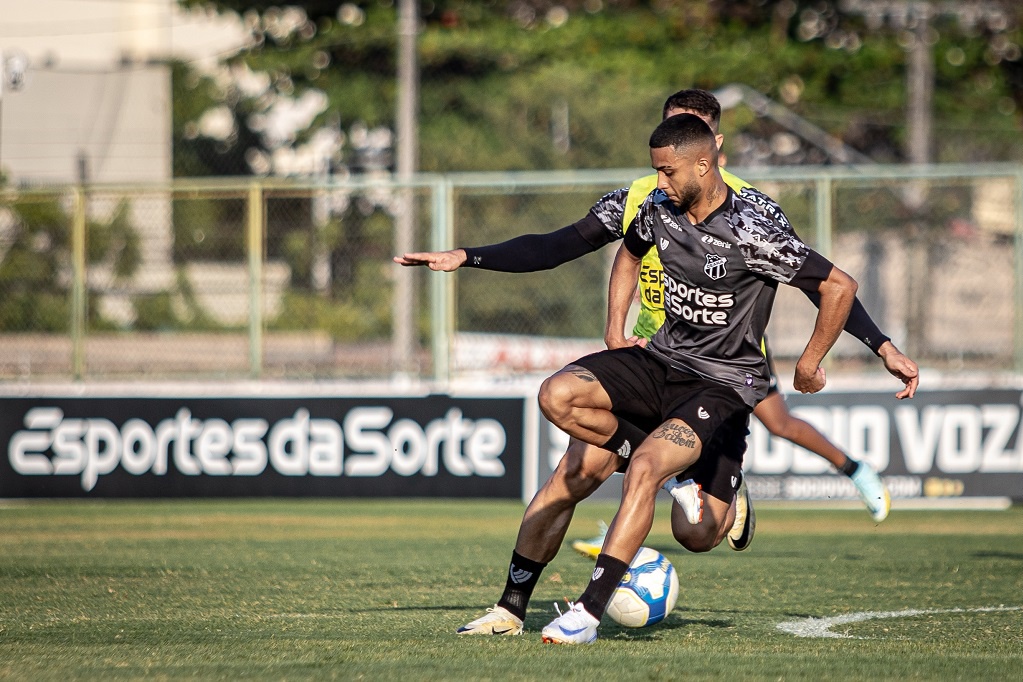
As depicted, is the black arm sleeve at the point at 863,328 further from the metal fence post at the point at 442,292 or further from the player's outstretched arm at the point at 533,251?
the metal fence post at the point at 442,292

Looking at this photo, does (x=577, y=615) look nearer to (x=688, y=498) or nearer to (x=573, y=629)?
(x=573, y=629)

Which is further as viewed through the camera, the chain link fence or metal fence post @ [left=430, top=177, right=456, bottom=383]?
the chain link fence

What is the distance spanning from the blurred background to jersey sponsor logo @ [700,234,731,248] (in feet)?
23.0

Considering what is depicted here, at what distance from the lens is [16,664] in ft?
17.5

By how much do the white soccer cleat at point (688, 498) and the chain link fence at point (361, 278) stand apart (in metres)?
7.42

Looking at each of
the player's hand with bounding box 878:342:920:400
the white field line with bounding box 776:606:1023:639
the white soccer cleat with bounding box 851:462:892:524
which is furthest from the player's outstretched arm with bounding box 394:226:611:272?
the white soccer cleat with bounding box 851:462:892:524

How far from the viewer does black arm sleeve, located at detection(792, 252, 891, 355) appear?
5797mm

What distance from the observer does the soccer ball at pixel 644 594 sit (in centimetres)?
617

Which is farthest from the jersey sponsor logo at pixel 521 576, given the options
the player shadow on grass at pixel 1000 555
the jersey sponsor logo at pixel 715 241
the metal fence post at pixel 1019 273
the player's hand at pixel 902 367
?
the metal fence post at pixel 1019 273

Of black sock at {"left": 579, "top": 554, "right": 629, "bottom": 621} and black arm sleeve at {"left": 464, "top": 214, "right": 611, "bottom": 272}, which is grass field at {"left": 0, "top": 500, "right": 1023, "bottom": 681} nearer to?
black sock at {"left": 579, "top": 554, "right": 629, "bottom": 621}

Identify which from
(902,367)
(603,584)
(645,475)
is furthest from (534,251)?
(902,367)

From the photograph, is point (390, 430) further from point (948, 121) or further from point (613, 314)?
point (948, 121)

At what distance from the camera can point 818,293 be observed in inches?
231

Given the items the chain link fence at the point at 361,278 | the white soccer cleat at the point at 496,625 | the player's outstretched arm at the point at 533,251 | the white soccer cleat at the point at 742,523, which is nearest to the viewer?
the white soccer cleat at the point at 496,625
